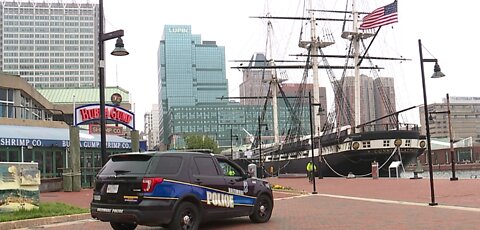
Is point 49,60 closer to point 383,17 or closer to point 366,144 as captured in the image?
point 366,144

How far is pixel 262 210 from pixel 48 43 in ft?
255

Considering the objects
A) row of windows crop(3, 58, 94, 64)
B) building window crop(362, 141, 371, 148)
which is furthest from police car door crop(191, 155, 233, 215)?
row of windows crop(3, 58, 94, 64)

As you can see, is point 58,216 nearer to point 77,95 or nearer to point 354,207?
point 354,207

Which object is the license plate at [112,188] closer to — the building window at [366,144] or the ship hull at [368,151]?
the ship hull at [368,151]

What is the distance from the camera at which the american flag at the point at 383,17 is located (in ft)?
141

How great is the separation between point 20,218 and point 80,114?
47.7 feet

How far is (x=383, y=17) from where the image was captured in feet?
144

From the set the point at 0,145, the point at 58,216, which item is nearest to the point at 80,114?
the point at 0,145

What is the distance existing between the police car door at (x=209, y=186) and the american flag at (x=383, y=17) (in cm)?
3467

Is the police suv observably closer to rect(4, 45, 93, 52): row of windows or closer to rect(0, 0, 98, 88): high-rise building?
rect(0, 0, 98, 88): high-rise building

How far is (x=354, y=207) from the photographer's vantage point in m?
17.5

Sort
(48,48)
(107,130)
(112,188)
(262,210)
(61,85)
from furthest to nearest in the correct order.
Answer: (61,85) < (48,48) < (107,130) < (262,210) < (112,188)

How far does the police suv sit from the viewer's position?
10250mm

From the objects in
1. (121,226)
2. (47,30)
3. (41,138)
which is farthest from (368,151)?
(47,30)
